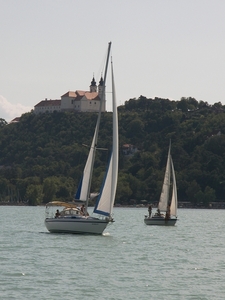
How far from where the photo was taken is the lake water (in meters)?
31.3

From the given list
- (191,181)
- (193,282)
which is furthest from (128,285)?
(191,181)

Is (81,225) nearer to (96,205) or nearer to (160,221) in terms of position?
(96,205)

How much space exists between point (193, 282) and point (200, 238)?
27.6 m

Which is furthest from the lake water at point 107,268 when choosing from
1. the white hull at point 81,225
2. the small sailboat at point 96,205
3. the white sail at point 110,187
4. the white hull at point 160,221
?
the white hull at point 160,221

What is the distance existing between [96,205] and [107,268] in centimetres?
1352

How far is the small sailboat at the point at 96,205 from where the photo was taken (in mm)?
50281

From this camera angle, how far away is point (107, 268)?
123 feet

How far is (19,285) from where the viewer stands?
32125 mm

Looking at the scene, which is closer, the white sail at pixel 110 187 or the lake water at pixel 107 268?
the lake water at pixel 107 268

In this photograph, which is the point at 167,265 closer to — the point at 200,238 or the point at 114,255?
the point at 114,255

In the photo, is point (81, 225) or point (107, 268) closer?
point (107, 268)

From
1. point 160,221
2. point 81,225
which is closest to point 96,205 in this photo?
point 81,225

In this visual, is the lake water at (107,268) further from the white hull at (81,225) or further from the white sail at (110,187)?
the white sail at (110,187)

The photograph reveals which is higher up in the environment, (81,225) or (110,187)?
(110,187)
